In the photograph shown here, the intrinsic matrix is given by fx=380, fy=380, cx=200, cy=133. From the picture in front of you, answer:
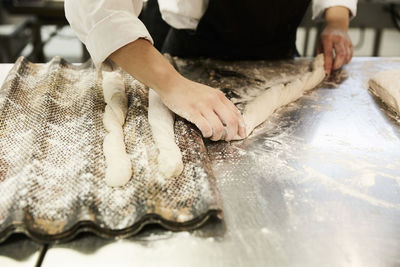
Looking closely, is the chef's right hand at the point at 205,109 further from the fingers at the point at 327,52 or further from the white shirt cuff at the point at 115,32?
the fingers at the point at 327,52

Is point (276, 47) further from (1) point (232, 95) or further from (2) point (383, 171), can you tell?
(2) point (383, 171)

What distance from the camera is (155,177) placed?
93 centimetres

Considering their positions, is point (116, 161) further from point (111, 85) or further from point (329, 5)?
point (329, 5)

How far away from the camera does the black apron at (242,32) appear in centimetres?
161

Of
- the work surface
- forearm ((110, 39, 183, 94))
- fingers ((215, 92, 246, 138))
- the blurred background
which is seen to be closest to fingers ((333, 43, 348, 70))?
the work surface

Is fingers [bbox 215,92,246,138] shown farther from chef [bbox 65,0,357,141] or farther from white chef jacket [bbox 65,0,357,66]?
white chef jacket [bbox 65,0,357,66]

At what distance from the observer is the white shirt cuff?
112cm

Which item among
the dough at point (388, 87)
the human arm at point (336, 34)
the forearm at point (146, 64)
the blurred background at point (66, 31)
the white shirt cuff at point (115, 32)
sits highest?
the white shirt cuff at point (115, 32)

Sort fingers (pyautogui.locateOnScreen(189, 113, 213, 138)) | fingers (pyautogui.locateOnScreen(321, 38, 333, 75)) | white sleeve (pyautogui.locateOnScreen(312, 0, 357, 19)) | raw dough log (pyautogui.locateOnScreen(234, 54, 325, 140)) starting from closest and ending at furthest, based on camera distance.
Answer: fingers (pyautogui.locateOnScreen(189, 113, 213, 138)) → raw dough log (pyautogui.locateOnScreen(234, 54, 325, 140)) → fingers (pyautogui.locateOnScreen(321, 38, 333, 75)) → white sleeve (pyautogui.locateOnScreen(312, 0, 357, 19))

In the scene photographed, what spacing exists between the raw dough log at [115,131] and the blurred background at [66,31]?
2442 mm

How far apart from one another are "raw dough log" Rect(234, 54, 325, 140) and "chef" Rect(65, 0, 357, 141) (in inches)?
3.6

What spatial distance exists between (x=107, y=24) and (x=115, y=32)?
0.11 feet

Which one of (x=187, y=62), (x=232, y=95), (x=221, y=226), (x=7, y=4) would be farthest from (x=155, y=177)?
(x=7, y=4)

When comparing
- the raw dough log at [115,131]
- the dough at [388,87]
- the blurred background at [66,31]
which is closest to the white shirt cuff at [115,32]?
the raw dough log at [115,131]
